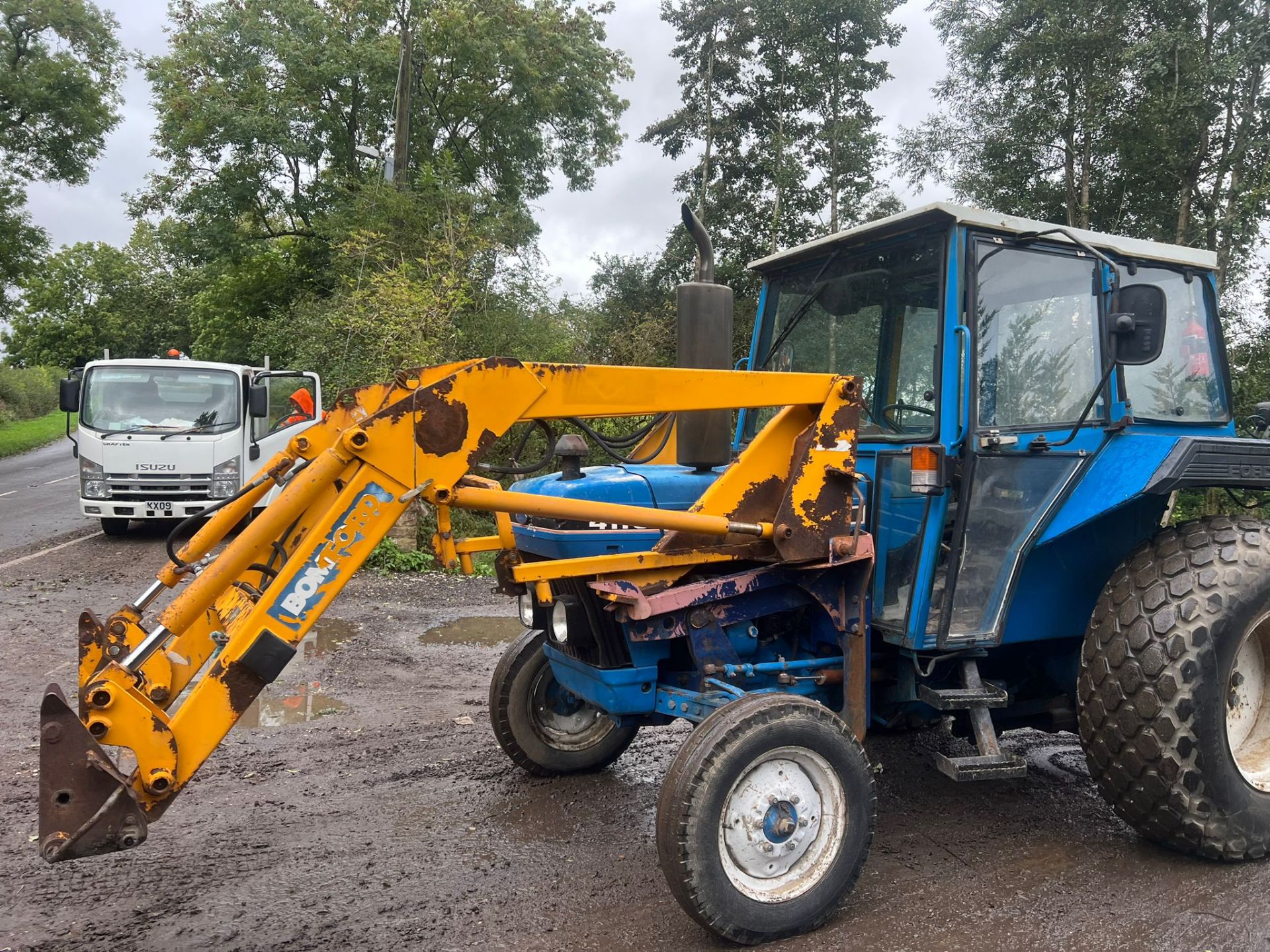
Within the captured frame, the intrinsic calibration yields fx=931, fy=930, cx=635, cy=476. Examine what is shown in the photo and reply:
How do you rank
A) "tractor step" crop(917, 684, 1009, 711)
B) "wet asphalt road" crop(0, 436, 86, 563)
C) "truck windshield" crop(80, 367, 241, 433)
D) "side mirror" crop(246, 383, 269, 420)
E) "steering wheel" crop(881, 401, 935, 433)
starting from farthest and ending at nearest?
"wet asphalt road" crop(0, 436, 86, 563) → "side mirror" crop(246, 383, 269, 420) → "truck windshield" crop(80, 367, 241, 433) → "steering wheel" crop(881, 401, 935, 433) → "tractor step" crop(917, 684, 1009, 711)

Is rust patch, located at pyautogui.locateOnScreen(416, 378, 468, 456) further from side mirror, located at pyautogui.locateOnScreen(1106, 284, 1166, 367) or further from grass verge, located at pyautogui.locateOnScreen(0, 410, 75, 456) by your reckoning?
grass verge, located at pyautogui.locateOnScreen(0, 410, 75, 456)

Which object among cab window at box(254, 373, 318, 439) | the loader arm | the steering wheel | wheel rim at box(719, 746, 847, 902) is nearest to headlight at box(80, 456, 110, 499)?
cab window at box(254, 373, 318, 439)


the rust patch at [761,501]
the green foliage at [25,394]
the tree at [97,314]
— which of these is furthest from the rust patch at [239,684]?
the tree at [97,314]

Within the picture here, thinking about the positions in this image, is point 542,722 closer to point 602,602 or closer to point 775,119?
point 602,602

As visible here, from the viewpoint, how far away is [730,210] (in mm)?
23594

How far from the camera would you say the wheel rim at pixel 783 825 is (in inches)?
117

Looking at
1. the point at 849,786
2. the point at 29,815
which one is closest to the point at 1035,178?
the point at 849,786

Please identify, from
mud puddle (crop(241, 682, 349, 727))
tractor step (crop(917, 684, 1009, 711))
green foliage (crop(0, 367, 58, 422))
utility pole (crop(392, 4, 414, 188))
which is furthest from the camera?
green foliage (crop(0, 367, 58, 422))

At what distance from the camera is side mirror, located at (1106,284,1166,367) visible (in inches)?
132

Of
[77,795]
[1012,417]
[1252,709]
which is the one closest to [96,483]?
[77,795]

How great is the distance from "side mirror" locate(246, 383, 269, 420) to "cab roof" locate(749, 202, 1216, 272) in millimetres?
8301

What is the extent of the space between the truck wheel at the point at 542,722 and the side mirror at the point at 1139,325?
2592 mm

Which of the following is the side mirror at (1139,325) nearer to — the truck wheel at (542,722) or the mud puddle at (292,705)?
the truck wheel at (542,722)

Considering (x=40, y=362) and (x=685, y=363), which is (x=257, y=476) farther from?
(x=40, y=362)
